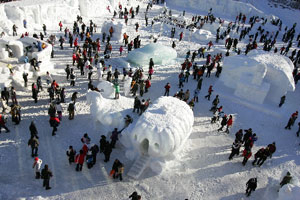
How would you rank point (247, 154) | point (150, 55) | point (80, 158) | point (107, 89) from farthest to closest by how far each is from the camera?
point (150, 55) < point (107, 89) < point (247, 154) < point (80, 158)

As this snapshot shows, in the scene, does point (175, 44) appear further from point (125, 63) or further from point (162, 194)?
point (162, 194)

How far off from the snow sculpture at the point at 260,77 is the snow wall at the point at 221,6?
70.9 ft

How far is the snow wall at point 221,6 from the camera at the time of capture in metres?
37.8

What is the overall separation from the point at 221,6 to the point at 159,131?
32.6 meters

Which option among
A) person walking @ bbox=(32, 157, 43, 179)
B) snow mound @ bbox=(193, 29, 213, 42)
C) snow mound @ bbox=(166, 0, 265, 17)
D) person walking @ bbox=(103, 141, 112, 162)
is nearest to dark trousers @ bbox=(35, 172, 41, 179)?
person walking @ bbox=(32, 157, 43, 179)

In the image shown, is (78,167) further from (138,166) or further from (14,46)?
(14,46)

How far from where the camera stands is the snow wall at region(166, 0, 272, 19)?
37844mm

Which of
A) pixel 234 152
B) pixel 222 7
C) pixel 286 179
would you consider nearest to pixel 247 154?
pixel 234 152

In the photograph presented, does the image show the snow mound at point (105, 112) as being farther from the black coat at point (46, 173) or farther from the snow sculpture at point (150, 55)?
the snow sculpture at point (150, 55)

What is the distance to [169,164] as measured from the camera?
12.3 m

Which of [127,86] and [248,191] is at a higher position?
[127,86]

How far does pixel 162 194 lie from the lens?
10961 mm

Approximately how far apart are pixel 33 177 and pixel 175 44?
1870 cm

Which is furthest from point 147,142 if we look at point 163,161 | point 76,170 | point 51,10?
point 51,10
